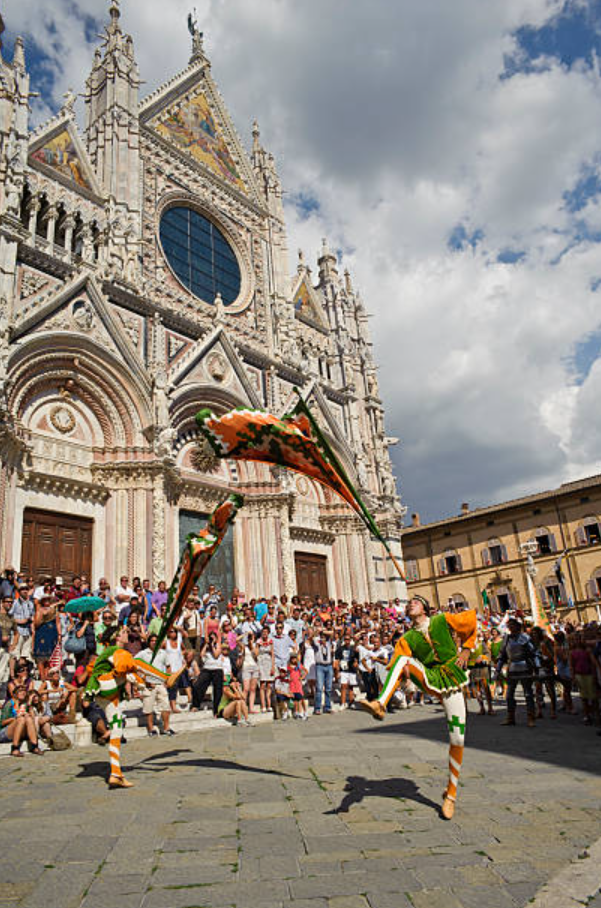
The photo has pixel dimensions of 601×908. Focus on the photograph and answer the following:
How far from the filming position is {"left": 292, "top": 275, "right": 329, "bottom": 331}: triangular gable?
26.8 m

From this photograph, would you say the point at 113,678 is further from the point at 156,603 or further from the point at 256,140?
the point at 256,140

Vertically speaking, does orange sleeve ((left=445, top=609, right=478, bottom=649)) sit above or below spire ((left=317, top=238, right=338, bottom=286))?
below

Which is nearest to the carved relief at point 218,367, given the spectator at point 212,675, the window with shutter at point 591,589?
the spectator at point 212,675

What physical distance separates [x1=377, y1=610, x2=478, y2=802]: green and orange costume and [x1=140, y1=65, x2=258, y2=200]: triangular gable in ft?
73.1

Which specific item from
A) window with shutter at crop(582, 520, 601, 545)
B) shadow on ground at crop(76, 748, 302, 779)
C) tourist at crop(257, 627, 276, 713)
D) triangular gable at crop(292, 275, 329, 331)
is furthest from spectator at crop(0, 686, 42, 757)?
window with shutter at crop(582, 520, 601, 545)

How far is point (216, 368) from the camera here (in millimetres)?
19906

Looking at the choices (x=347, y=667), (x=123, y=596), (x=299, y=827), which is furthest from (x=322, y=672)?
(x=299, y=827)

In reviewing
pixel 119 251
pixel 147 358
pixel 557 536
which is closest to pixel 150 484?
pixel 147 358

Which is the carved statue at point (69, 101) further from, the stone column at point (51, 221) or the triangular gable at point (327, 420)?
the triangular gable at point (327, 420)

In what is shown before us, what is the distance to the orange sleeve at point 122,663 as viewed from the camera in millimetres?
5793

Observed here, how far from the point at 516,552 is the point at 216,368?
24.2 metres

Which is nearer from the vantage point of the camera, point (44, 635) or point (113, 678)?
point (113, 678)

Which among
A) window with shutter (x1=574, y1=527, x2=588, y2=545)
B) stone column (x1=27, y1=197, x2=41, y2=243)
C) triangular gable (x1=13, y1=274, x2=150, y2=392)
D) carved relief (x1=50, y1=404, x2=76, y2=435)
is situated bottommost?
window with shutter (x1=574, y1=527, x2=588, y2=545)

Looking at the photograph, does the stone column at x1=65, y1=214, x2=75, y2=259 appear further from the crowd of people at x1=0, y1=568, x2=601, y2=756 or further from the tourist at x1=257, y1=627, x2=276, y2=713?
the tourist at x1=257, y1=627, x2=276, y2=713
